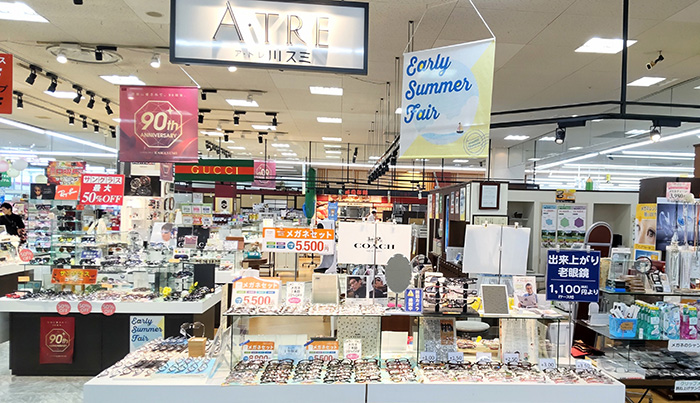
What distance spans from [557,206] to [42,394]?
9372mm

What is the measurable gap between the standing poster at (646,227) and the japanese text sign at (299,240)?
3.86m

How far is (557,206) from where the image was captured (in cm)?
954

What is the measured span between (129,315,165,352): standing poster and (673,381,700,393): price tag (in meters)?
5.26

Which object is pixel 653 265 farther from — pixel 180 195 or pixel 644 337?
pixel 180 195

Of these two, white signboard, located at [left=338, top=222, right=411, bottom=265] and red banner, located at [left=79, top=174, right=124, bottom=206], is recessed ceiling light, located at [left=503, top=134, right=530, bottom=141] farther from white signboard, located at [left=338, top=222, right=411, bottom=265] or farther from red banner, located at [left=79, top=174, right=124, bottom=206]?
white signboard, located at [left=338, top=222, right=411, bottom=265]

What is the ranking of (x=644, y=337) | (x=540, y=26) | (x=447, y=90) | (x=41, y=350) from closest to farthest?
(x=447, y=90) < (x=644, y=337) < (x=41, y=350) < (x=540, y=26)

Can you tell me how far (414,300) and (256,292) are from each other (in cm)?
114

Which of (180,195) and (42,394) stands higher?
(180,195)

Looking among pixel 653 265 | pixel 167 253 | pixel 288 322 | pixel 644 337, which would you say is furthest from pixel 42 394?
pixel 653 265

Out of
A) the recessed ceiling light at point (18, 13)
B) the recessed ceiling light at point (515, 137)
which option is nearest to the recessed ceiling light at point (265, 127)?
the recessed ceiling light at point (515, 137)

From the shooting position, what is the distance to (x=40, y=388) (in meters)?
4.72

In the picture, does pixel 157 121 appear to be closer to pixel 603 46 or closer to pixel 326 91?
pixel 326 91

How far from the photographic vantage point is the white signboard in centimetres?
339

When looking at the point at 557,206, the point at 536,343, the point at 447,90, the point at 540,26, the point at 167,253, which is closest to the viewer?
the point at 536,343
